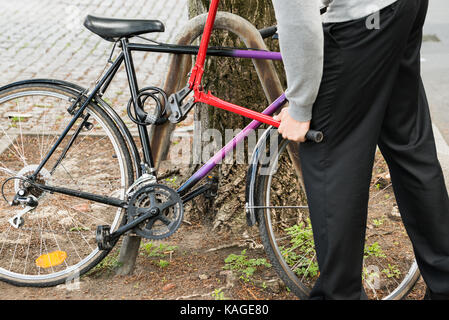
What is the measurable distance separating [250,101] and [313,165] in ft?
4.17

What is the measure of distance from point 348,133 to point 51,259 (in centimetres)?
203

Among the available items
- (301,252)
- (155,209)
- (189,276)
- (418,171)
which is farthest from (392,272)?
(155,209)

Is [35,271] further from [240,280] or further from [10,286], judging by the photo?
[240,280]

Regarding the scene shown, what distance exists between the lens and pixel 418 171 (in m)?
2.71

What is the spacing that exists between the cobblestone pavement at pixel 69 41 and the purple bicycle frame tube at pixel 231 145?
280 centimetres

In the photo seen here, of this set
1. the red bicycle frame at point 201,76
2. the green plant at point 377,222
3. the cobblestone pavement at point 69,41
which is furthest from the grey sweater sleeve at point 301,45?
the cobblestone pavement at point 69,41

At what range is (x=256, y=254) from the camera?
11.9ft

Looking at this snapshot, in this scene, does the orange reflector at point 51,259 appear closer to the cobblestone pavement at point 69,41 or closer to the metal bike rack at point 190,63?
the metal bike rack at point 190,63

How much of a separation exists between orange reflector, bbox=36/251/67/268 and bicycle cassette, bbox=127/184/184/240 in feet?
2.21

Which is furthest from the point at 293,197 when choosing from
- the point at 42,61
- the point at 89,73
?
the point at 42,61

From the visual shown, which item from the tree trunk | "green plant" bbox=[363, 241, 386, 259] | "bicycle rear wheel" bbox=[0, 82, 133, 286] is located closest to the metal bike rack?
"bicycle rear wheel" bbox=[0, 82, 133, 286]

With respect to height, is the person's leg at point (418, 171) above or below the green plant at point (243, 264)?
above

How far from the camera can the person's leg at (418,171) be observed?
2.64 meters

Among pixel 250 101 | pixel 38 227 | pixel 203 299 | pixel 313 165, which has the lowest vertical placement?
pixel 203 299
